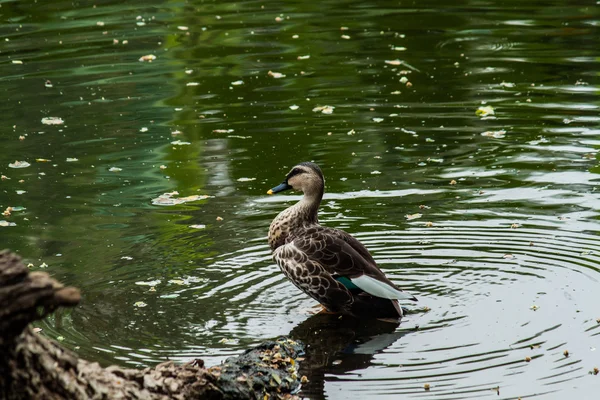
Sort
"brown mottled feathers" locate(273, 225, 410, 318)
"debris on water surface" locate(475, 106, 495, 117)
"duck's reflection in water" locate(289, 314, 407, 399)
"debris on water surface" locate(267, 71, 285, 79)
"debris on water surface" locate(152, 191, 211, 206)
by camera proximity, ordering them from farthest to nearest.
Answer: "debris on water surface" locate(267, 71, 285, 79) < "debris on water surface" locate(475, 106, 495, 117) < "debris on water surface" locate(152, 191, 211, 206) < "brown mottled feathers" locate(273, 225, 410, 318) < "duck's reflection in water" locate(289, 314, 407, 399)

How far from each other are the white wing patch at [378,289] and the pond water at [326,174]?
0.27 metres

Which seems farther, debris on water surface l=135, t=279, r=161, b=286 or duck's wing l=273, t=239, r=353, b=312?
debris on water surface l=135, t=279, r=161, b=286

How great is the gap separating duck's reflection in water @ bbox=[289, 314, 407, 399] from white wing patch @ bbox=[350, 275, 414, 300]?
0.84 ft

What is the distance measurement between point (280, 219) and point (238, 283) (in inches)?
23.2

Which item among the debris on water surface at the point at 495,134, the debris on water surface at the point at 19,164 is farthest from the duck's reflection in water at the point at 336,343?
the debris on water surface at the point at 19,164

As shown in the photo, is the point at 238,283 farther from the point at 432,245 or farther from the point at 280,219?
the point at 432,245

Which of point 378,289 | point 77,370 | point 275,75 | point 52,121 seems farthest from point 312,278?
point 275,75

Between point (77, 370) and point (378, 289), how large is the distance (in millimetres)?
2666

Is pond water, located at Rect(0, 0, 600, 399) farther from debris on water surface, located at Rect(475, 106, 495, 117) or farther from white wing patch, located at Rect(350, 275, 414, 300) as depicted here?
white wing patch, located at Rect(350, 275, 414, 300)

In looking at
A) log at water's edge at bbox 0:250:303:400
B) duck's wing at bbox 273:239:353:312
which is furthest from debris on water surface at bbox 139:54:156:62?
log at water's edge at bbox 0:250:303:400

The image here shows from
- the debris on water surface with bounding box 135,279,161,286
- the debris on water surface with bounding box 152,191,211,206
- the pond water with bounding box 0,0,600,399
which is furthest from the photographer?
the debris on water surface with bounding box 152,191,211,206

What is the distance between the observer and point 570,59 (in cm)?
1438

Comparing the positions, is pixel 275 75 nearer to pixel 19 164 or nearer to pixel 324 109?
pixel 324 109

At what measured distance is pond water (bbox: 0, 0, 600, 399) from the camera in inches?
262
